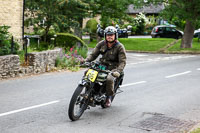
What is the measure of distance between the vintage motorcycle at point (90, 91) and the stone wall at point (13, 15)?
44.2ft

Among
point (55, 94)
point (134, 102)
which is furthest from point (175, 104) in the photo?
point (55, 94)

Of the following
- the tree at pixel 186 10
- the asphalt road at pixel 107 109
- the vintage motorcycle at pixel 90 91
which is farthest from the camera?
the tree at pixel 186 10

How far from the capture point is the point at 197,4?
27.8m

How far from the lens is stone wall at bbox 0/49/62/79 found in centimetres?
1384

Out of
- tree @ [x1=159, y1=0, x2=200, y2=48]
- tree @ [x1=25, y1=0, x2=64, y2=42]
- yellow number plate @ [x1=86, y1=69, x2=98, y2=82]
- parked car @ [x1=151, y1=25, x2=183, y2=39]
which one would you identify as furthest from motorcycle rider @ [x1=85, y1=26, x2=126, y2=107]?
parked car @ [x1=151, y1=25, x2=183, y2=39]

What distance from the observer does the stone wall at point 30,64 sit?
13.8m

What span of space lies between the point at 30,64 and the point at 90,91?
7.97 m

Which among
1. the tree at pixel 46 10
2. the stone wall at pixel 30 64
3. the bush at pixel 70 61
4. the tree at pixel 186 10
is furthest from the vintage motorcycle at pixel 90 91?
the tree at pixel 186 10

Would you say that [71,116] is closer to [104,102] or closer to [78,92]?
[78,92]

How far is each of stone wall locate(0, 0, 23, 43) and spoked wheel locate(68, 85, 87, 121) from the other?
13.9 metres

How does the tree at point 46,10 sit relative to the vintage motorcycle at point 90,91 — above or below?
above

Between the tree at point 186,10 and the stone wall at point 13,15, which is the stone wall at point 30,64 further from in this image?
the tree at point 186,10

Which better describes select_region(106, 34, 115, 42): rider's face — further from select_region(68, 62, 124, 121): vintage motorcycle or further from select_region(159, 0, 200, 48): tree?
select_region(159, 0, 200, 48): tree

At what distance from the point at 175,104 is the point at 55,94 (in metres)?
3.26
